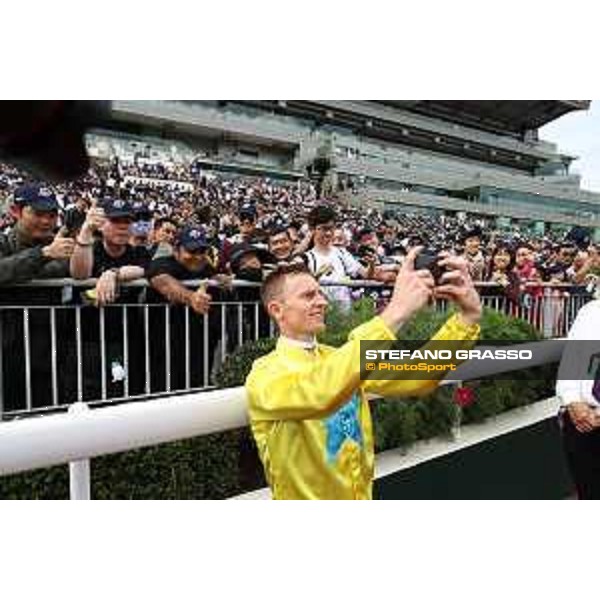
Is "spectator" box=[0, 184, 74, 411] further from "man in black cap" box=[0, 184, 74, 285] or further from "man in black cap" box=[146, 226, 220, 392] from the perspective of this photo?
"man in black cap" box=[146, 226, 220, 392]

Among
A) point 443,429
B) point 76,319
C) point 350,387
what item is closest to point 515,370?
point 443,429

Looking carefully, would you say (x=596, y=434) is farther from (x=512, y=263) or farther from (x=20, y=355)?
(x=20, y=355)

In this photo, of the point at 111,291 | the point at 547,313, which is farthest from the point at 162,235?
the point at 547,313

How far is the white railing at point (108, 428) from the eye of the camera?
5.44 ft

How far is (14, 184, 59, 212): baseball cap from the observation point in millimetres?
→ 1832

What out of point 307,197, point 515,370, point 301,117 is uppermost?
point 301,117

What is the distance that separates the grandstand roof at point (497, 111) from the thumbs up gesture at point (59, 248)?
32.9 inches

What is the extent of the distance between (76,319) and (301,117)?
0.75m

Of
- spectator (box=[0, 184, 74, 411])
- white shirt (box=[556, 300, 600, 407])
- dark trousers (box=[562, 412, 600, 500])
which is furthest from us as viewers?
dark trousers (box=[562, 412, 600, 500])

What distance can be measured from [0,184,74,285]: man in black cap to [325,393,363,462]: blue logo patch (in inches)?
30.0

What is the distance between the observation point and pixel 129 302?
2.14 metres

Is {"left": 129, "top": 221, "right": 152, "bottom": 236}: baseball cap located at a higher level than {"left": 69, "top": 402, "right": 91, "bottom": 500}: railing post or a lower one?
higher

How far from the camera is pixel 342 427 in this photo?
6.30 ft

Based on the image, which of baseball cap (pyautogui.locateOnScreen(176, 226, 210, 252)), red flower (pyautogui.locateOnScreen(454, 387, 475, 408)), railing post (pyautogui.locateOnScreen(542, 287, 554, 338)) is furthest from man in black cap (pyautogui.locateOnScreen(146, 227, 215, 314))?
railing post (pyautogui.locateOnScreen(542, 287, 554, 338))
